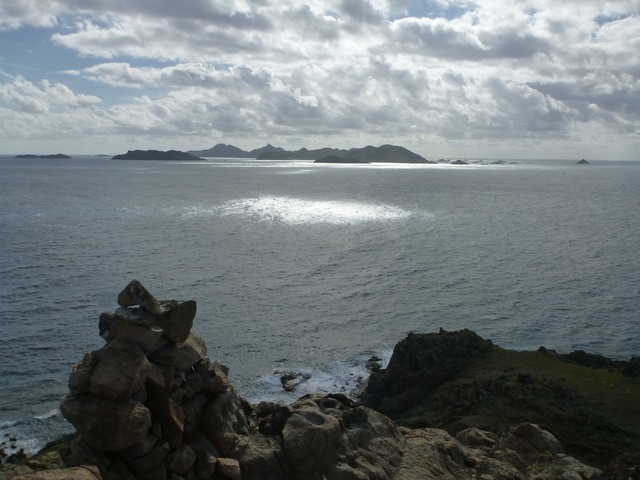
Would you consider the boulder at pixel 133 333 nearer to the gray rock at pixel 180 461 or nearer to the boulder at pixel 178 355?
the boulder at pixel 178 355

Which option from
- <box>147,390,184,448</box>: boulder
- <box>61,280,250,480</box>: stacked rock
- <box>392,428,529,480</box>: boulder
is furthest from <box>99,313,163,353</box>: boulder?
<box>392,428,529,480</box>: boulder

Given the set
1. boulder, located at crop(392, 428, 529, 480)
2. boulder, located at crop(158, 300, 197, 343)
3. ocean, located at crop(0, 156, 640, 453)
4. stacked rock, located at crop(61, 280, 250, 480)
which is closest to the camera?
stacked rock, located at crop(61, 280, 250, 480)

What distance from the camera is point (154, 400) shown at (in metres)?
17.6

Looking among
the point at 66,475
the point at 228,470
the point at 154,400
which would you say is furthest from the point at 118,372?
the point at 228,470

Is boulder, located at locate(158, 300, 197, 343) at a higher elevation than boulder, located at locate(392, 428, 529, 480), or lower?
higher

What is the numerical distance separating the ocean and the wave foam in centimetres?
175

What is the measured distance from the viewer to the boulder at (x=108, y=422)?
52.8 feet

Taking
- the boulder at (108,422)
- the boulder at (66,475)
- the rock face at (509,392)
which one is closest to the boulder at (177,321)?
the boulder at (108,422)

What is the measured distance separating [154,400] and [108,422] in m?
1.72

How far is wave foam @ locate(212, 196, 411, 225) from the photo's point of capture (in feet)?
395

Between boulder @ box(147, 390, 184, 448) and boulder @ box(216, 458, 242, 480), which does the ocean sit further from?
boulder @ box(216, 458, 242, 480)

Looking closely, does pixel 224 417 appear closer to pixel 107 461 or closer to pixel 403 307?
pixel 107 461

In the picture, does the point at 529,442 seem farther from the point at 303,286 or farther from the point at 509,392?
the point at 303,286

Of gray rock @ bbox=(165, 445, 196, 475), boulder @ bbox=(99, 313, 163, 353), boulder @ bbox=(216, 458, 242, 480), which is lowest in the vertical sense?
boulder @ bbox=(216, 458, 242, 480)
